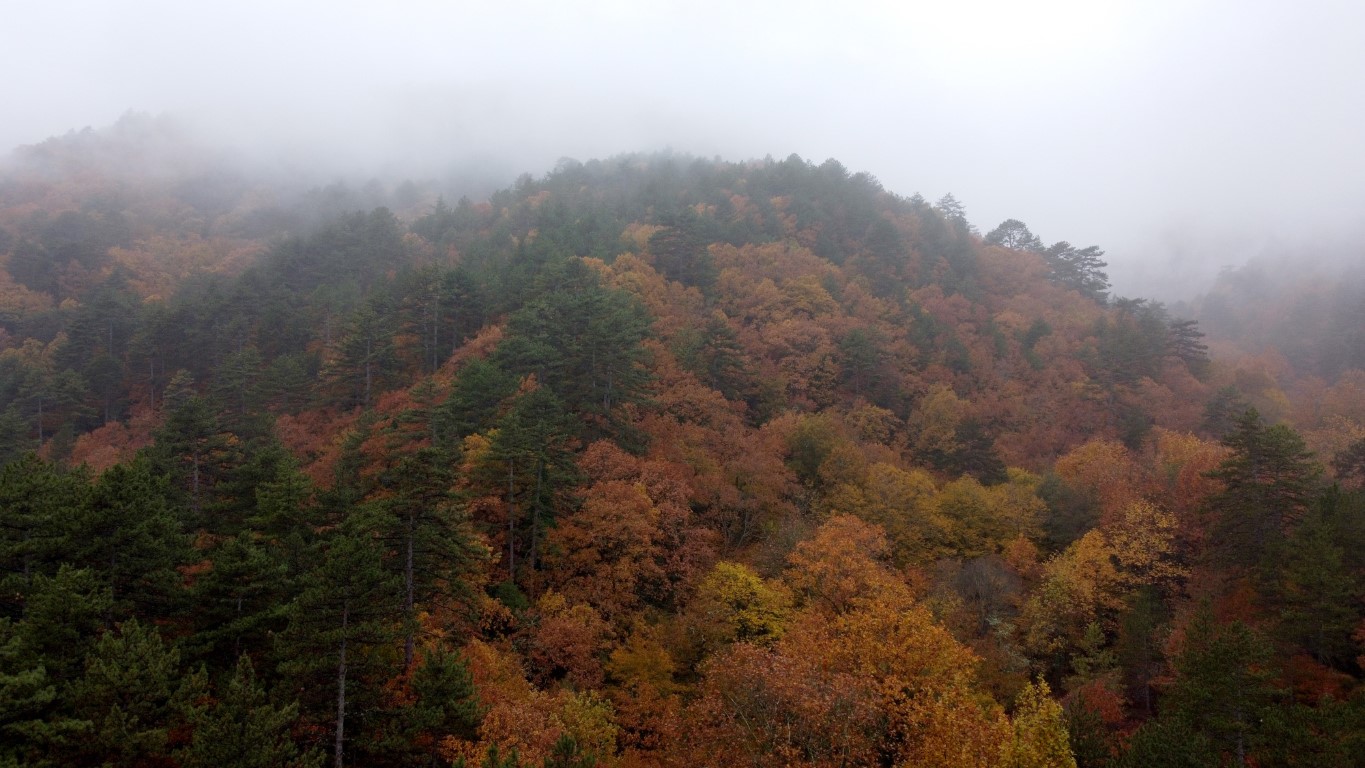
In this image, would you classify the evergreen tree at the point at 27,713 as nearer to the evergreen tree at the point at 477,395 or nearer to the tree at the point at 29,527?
the tree at the point at 29,527

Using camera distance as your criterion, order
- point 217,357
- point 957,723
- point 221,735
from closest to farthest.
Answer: point 221,735, point 957,723, point 217,357

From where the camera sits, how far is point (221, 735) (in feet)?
52.0

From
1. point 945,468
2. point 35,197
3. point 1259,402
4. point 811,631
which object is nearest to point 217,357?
point 811,631

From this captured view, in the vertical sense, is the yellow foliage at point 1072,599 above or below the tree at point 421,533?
below

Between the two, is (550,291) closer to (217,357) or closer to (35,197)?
(217,357)

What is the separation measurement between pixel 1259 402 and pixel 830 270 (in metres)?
40.1

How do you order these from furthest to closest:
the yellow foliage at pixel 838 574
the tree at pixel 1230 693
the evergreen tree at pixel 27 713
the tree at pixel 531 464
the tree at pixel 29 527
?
1. the tree at pixel 531 464
2. the yellow foliage at pixel 838 574
3. the tree at pixel 1230 693
4. the tree at pixel 29 527
5. the evergreen tree at pixel 27 713

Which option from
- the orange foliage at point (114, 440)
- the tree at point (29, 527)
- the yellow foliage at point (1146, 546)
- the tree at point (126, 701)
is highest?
the tree at point (29, 527)

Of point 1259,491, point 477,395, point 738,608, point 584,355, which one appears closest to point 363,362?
point 477,395

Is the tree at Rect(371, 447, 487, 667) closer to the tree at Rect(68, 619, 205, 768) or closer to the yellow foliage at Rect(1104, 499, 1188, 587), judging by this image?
the tree at Rect(68, 619, 205, 768)

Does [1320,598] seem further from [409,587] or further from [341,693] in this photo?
[341,693]

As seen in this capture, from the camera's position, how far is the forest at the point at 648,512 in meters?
19.5

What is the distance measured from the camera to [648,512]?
110 ft

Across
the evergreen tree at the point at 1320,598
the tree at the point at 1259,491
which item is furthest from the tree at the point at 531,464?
the tree at the point at 1259,491
